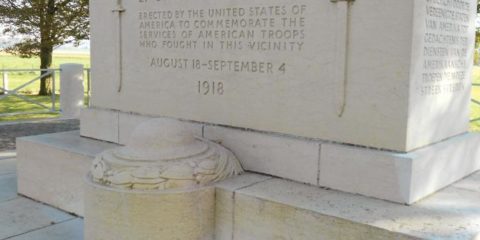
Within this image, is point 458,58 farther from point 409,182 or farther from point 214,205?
point 214,205

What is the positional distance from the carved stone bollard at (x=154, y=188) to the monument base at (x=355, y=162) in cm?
45

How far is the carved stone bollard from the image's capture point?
3.55m

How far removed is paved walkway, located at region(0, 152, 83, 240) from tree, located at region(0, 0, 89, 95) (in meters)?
10.8

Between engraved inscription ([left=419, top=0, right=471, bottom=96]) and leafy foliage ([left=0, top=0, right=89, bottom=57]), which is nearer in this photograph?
engraved inscription ([left=419, top=0, right=471, bottom=96])

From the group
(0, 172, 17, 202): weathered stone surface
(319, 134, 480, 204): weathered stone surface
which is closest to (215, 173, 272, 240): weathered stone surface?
(319, 134, 480, 204): weathered stone surface

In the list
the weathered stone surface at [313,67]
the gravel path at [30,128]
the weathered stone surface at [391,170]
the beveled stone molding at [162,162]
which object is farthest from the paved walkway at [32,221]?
the gravel path at [30,128]

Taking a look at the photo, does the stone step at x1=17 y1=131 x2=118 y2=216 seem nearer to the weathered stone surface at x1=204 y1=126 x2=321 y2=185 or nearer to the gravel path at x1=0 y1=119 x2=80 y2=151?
the weathered stone surface at x1=204 y1=126 x2=321 y2=185

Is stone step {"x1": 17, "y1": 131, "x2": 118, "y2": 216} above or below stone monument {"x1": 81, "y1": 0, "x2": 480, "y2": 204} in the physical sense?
below

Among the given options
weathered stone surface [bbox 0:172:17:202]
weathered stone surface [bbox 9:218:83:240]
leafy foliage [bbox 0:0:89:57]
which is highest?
leafy foliage [bbox 0:0:89:57]

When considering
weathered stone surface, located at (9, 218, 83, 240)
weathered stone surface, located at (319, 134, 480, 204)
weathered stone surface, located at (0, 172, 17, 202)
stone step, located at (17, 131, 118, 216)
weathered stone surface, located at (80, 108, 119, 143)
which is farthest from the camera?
weathered stone surface, located at (0, 172, 17, 202)

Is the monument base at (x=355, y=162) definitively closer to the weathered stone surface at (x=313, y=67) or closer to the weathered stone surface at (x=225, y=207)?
the weathered stone surface at (x=313, y=67)

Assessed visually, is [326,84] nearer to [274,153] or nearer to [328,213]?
[274,153]

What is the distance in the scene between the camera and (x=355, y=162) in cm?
369

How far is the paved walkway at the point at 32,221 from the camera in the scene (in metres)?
4.46
